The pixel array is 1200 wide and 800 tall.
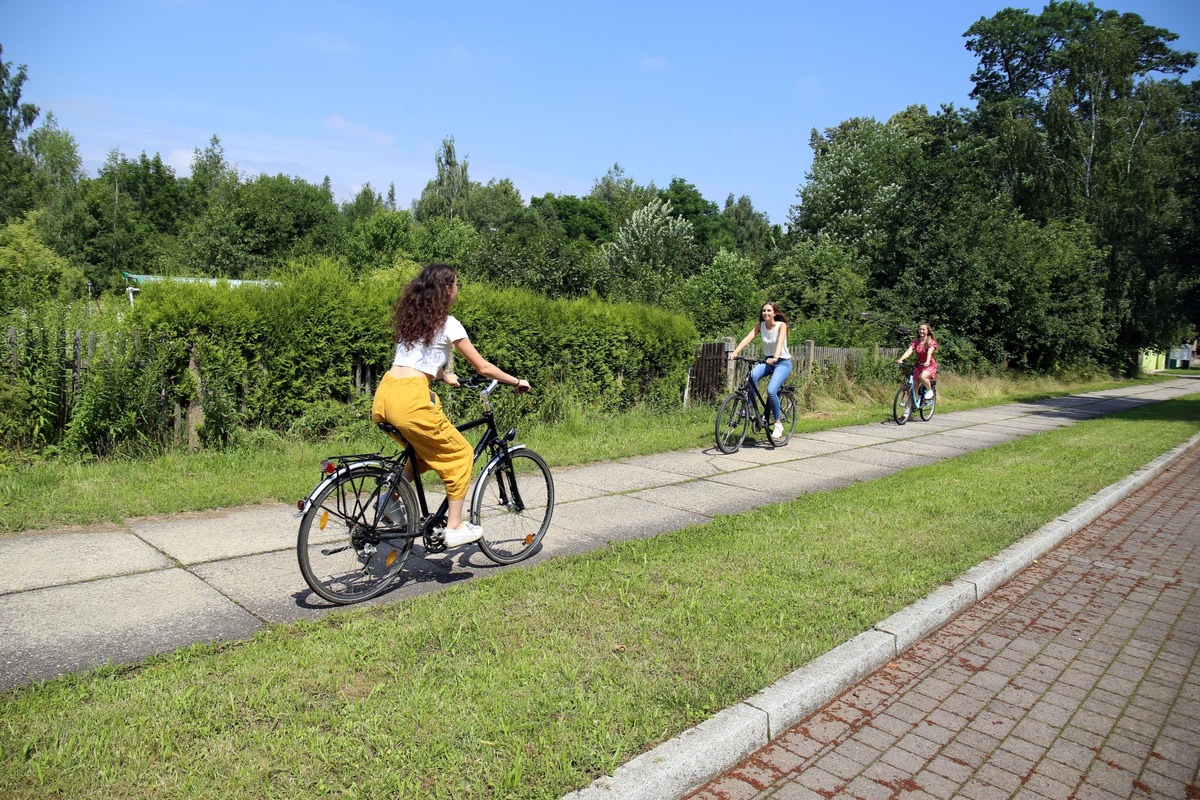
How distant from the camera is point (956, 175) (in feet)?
85.1

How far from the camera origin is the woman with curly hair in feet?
14.9

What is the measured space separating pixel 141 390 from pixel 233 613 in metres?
4.21

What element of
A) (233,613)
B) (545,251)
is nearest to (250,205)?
(545,251)

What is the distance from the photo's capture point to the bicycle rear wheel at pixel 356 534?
14.2 ft

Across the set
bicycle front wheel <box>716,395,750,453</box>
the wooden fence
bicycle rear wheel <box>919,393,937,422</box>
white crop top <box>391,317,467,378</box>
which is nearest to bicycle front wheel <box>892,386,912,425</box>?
bicycle rear wheel <box>919,393,937,422</box>

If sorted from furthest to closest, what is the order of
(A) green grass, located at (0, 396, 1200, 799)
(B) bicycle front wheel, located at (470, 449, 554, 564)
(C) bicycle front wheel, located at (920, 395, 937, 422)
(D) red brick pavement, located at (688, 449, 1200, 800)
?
(C) bicycle front wheel, located at (920, 395, 937, 422), (B) bicycle front wheel, located at (470, 449, 554, 564), (D) red brick pavement, located at (688, 449, 1200, 800), (A) green grass, located at (0, 396, 1200, 799)

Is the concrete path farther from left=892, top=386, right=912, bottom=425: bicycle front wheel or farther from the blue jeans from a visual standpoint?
left=892, top=386, right=912, bottom=425: bicycle front wheel

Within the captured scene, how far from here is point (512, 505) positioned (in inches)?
217

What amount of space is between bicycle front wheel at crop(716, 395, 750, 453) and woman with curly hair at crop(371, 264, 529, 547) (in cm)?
613

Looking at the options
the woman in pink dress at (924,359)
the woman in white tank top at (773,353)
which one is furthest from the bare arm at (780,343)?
the woman in pink dress at (924,359)

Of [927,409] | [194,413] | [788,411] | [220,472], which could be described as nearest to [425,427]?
[220,472]

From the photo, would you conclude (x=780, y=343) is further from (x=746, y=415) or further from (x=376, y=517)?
(x=376, y=517)

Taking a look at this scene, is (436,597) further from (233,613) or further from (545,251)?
(545,251)

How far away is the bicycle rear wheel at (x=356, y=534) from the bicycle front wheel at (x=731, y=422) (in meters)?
6.37
